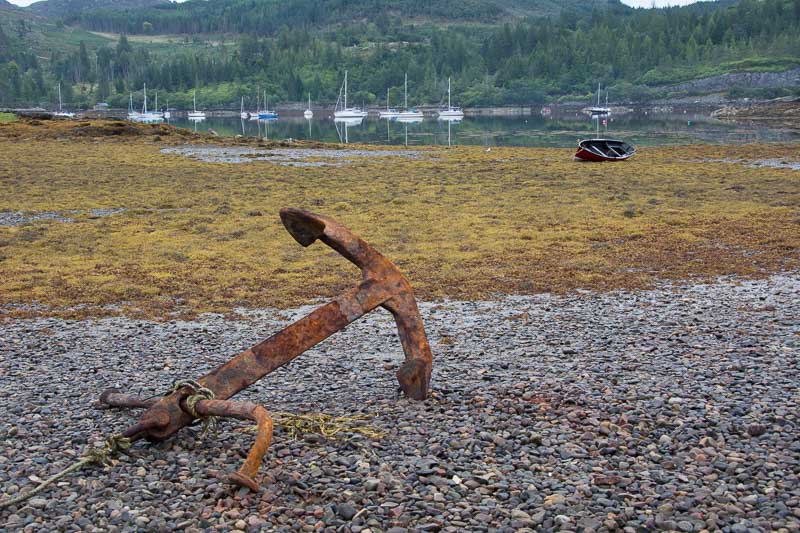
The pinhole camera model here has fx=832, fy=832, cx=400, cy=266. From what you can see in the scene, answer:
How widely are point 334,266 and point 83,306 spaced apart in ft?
13.7

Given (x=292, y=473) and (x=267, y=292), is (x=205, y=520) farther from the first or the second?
(x=267, y=292)

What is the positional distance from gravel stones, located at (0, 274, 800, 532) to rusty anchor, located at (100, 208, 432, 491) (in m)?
0.20

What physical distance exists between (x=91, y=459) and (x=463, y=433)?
279 cm

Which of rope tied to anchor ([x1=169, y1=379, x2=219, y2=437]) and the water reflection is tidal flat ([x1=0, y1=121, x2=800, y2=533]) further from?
the water reflection

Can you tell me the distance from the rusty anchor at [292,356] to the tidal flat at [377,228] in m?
4.58

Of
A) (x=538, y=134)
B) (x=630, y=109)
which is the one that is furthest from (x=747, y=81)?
(x=538, y=134)

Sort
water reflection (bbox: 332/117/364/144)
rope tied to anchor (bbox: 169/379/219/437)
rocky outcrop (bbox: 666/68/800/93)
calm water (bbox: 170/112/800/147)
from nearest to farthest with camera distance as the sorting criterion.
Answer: rope tied to anchor (bbox: 169/379/219/437) < calm water (bbox: 170/112/800/147) < water reflection (bbox: 332/117/364/144) < rocky outcrop (bbox: 666/68/800/93)

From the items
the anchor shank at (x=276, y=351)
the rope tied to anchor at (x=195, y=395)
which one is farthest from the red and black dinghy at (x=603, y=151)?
the rope tied to anchor at (x=195, y=395)

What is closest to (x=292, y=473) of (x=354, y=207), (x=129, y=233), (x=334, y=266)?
(x=334, y=266)

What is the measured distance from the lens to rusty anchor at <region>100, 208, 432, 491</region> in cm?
601

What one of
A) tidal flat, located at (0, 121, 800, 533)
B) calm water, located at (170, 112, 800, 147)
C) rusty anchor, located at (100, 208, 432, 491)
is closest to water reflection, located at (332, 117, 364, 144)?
calm water, located at (170, 112, 800, 147)

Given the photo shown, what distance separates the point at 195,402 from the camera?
6.12 m

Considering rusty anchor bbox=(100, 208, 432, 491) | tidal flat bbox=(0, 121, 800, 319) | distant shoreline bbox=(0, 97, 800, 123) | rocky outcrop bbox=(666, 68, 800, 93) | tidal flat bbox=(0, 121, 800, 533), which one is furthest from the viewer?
rocky outcrop bbox=(666, 68, 800, 93)

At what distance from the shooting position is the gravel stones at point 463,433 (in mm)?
5383
